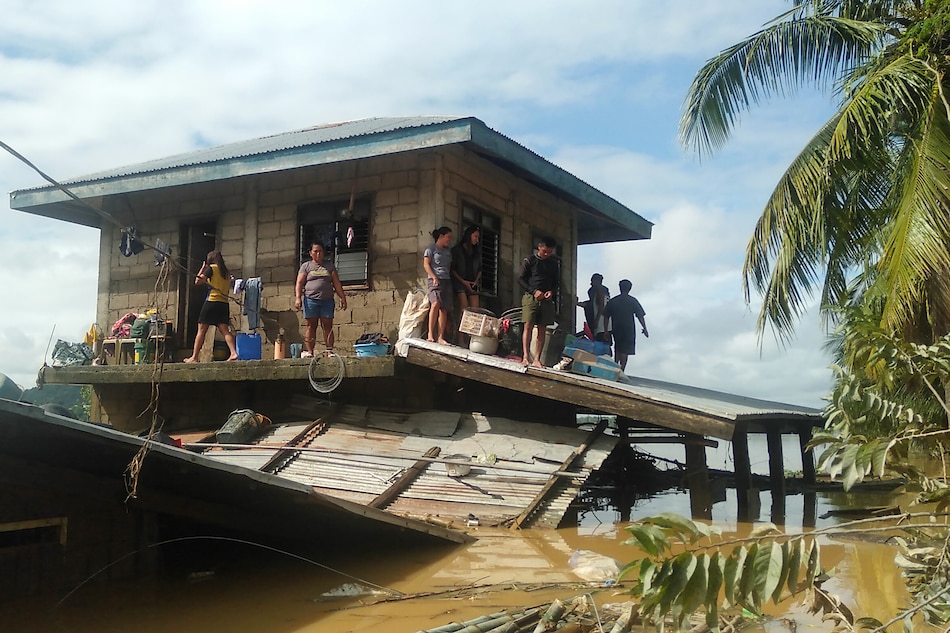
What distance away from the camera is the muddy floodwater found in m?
5.36

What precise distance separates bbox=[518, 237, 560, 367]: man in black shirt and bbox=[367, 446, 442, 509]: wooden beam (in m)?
1.65

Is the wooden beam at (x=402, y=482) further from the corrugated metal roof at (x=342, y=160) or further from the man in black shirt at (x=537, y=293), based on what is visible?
the corrugated metal roof at (x=342, y=160)

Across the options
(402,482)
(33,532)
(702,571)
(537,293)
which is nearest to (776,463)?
(537,293)

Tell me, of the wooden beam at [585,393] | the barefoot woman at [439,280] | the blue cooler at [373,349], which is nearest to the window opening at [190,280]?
the blue cooler at [373,349]

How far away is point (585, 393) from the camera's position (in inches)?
360

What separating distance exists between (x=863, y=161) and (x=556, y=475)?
5.05 m

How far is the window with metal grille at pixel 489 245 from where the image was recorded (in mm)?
12102

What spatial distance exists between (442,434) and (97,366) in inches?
241

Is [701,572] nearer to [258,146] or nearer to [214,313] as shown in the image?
[214,313]

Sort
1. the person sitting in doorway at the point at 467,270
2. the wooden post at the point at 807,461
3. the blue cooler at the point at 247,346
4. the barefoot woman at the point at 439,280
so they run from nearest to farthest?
the barefoot woman at the point at 439,280, the person sitting in doorway at the point at 467,270, the blue cooler at the point at 247,346, the wooden post at the point at 807,461

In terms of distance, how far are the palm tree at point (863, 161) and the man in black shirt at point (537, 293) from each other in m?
2.45

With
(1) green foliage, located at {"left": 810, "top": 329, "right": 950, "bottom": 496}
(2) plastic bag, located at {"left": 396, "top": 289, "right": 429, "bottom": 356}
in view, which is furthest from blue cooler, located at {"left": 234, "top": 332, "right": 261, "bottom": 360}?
(1) green foliage, located at {"left": 810, "top": 329, "right": 950, "bottom": 496}

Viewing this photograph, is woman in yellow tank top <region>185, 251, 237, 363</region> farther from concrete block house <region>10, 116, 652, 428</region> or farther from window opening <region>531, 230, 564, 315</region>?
window opening <region>531, 230, 564, 315</region>

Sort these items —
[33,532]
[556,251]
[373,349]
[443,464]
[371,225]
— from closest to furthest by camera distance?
[33,532], [443,464], [373,349], [371,225], [556,251]
